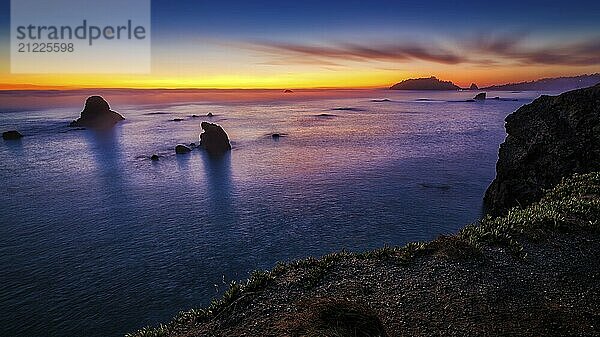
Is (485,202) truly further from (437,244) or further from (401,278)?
(401,278)

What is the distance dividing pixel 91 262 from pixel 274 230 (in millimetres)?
15861

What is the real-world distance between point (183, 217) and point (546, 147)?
38294 mm

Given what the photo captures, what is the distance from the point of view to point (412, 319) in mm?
11875

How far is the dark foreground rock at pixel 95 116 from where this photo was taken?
13238cm

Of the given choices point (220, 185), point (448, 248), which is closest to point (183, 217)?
point (220, 185)

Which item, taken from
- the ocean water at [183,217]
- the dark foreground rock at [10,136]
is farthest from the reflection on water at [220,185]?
the dark foreground rock at [10,136]

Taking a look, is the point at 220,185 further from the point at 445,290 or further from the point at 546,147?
the point at 445,290

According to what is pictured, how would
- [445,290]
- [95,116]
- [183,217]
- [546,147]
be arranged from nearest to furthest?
[445,290] < [546,147] < [183,217] < [95,116]

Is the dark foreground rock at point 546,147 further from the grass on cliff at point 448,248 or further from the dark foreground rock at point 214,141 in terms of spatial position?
the dark foreground rock at point 214,141

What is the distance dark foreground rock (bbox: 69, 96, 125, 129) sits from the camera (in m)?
132

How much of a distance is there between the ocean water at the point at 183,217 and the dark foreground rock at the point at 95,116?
2242 inches

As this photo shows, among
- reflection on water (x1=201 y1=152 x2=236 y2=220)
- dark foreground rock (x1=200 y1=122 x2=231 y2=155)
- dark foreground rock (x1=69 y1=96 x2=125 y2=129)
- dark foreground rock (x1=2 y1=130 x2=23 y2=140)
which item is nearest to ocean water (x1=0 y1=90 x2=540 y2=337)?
reflection on water (x1=201 y1=152 x2=236 y2=220)

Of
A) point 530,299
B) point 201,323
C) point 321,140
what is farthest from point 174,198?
point 321,140

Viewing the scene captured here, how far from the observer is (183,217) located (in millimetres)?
39250
